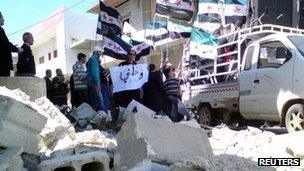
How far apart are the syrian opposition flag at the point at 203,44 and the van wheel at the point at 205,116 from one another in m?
1.19

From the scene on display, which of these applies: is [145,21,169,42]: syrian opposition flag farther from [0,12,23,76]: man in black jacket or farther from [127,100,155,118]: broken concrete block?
[0,12,23,76]: man in black jacket

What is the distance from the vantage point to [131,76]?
9.01 m

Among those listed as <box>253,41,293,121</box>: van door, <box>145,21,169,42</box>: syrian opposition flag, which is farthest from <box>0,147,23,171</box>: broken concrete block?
<box>145,21,169,42</box>: syrian opposition flag

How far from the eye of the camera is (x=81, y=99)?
9.24m

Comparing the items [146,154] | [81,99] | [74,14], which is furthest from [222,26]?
[74,14]

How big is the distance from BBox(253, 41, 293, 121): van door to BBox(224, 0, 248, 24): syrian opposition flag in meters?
3.24

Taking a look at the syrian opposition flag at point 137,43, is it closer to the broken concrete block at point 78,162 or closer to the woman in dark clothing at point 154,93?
the woman in dark clothing at point 154,93

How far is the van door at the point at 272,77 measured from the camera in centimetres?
849

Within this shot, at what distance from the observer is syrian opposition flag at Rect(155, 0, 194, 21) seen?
14.7 meters

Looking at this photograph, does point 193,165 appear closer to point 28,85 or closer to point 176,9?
point 28,85

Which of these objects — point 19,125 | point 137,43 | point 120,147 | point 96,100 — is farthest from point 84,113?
point 137,43

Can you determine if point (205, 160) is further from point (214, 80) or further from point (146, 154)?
point (214, 80)

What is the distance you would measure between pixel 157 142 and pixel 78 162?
70cm

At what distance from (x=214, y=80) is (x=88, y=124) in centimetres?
408
